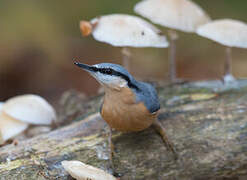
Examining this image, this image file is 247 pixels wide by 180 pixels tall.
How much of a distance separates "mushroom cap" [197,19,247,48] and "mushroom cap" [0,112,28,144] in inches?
81.2

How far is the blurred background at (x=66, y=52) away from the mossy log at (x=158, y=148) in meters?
2.45

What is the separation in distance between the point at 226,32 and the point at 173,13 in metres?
0.57

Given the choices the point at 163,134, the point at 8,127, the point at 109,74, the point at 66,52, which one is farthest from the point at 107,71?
the point at 66,52

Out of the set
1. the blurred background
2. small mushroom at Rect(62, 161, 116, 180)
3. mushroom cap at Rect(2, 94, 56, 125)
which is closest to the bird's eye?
small mushroom at Rect(62, 161, 116, 180)

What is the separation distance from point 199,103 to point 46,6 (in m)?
3.72

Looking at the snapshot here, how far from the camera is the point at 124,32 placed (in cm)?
327

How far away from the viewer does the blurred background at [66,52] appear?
562 cm

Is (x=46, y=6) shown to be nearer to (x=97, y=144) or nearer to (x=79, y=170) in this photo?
(x=97, y=144)

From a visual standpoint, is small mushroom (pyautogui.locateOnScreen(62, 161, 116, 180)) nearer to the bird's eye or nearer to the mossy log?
the mossy log

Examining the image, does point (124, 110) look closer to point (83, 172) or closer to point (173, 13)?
point (83, 172)

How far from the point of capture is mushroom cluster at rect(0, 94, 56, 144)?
3.34 m

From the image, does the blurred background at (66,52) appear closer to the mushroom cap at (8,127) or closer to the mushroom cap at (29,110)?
the mushroom cap at (29,110)

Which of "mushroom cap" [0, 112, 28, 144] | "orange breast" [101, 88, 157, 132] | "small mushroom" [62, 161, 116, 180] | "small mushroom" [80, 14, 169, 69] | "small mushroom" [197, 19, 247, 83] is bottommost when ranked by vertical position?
"mushroom cap" [0, 112, 28, 144]

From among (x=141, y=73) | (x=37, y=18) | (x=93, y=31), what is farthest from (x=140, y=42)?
(x=37, y=18)
